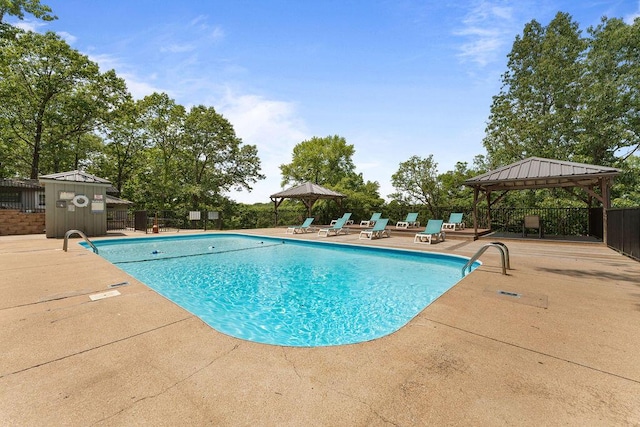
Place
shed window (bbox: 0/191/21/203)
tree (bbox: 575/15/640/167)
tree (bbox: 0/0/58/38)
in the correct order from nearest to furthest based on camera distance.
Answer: tree (bbox: 575/15/640/167), tree (bbox: 0/0/58/38), shed window (bbox: 0/191/21/203)

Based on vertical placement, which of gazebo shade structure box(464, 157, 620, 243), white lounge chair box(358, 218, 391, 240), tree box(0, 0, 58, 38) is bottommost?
white lounge chair box(358, 218, 391, 240)

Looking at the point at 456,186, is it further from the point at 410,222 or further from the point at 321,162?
the point at 321,162

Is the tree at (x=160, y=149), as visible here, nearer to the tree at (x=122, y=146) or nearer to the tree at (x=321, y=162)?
the tree at (x=122, y=146)

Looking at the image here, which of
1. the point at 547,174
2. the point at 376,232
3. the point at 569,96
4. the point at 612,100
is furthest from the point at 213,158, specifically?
the point at 612,100

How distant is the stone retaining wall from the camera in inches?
550

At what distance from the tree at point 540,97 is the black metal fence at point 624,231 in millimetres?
11032

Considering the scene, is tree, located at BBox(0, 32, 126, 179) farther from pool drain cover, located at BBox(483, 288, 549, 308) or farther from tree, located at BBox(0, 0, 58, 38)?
pool drain cover, located at BBox(483, 288, 549, 308)

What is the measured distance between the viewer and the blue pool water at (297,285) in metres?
4.46

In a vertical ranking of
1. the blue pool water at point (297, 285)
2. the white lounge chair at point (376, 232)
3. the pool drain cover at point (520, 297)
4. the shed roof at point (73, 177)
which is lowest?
the blue pool water at point (297, 285)

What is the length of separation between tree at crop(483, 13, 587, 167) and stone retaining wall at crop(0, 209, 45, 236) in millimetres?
29176

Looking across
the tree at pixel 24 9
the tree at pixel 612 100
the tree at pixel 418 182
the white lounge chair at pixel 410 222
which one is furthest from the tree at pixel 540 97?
the tree at pixel 24 9

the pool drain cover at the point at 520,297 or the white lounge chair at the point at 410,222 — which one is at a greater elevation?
the white lounge chair at the point at 410,222

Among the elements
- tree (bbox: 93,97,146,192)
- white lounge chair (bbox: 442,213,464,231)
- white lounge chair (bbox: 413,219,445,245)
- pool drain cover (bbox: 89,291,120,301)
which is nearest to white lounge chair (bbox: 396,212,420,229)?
white lounge chair (bbox: 442,213,464,231)

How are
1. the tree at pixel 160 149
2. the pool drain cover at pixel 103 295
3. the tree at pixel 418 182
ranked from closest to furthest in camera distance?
1. the pool drain cover at pixel 103 295
2. the tree at pixel 418 182
3. the tree at pixel 160 149
